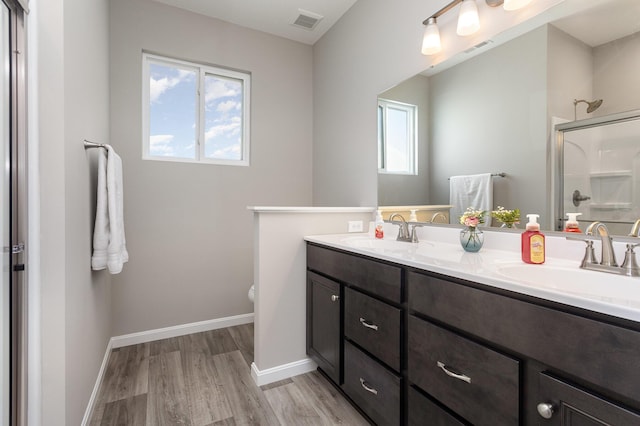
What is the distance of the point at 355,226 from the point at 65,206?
1.65 m

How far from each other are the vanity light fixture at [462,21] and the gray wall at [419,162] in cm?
18

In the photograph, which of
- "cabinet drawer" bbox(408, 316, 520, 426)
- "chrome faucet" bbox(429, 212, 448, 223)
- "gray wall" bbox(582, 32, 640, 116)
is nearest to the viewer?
"cabinet drawer" bbox(408, 316, 520, 426)

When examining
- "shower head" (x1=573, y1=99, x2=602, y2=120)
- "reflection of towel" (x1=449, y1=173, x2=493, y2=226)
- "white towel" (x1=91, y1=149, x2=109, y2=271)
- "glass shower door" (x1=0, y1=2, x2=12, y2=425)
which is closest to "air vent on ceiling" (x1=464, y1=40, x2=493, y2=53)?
"shower head" (x1=573, y1=99, x2=602, y2=120)

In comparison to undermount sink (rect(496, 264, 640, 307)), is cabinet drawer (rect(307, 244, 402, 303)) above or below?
below

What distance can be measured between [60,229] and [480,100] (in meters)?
1.99

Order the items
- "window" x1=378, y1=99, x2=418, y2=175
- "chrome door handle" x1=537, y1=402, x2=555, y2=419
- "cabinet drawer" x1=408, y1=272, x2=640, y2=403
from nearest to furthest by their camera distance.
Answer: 1. "cabinet drawer" x1=408, y1=272, x2=640, y2=403
2. "chrome door handle" x1=537, y1=402, x2=555, y2=419
3. "window" x1=378, y1=99, x2=418, y2=175

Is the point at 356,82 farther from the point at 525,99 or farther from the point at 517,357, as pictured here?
the point at 517,357

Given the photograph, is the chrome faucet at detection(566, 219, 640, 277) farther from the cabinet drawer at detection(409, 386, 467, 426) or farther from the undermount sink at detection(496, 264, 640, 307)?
the cabinet drawer at detection(409, 386, 467, 426)

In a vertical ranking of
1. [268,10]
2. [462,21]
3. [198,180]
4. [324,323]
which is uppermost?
[268,10]

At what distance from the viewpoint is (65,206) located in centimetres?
121

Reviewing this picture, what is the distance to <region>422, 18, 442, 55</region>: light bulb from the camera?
67.9 inches

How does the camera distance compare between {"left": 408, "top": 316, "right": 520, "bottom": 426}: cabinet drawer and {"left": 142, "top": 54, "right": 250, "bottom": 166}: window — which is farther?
{"left": 142, "top": 54, "right": 250, "bottom": 166}: window

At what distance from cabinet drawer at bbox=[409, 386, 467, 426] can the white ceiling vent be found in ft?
9.17

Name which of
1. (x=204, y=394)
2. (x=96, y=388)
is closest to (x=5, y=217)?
(x=96, y=388)
